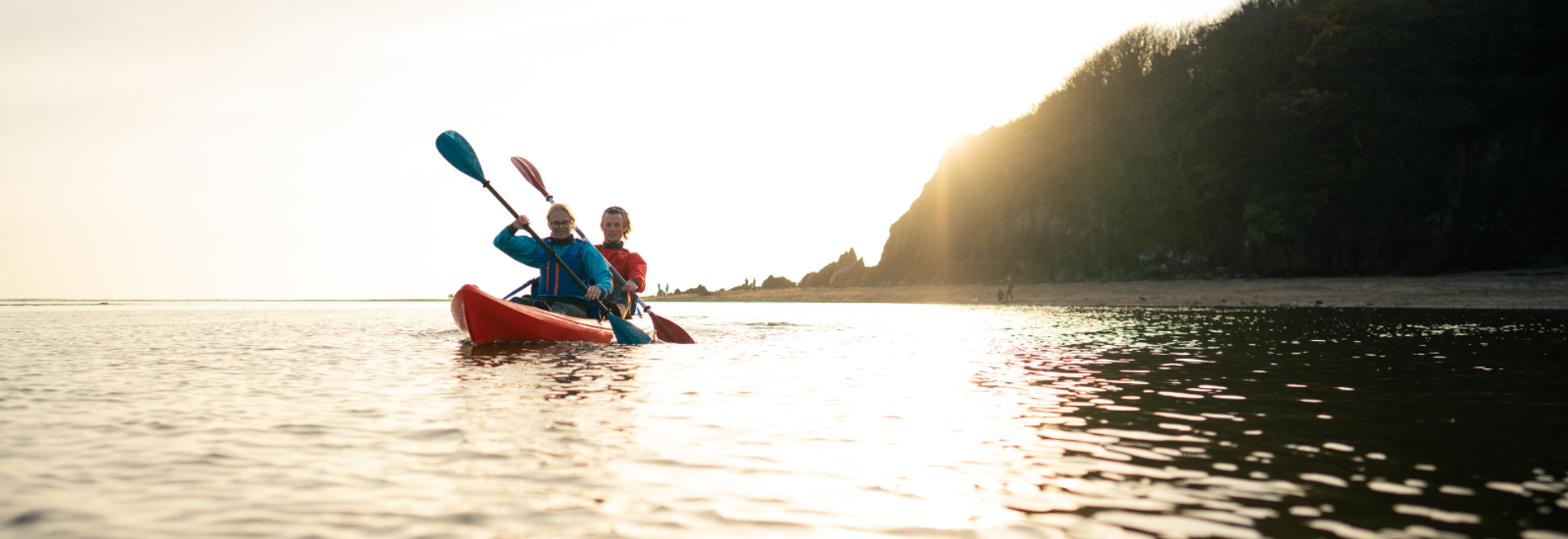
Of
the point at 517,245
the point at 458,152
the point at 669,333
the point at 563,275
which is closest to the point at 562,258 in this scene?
the point at 563,275

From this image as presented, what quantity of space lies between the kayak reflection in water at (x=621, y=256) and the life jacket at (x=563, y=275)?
1.18 meters

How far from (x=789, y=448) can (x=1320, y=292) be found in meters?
35.6

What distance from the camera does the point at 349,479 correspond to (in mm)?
3928

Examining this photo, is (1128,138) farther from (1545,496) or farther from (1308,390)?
(1545,496)

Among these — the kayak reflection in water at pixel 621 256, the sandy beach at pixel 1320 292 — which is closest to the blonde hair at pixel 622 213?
the kayak reflection in water at pixel 621 256

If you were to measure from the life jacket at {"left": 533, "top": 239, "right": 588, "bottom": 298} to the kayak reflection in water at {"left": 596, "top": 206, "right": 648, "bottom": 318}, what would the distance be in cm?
118

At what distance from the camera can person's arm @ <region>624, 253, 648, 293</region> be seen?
48.0 ft

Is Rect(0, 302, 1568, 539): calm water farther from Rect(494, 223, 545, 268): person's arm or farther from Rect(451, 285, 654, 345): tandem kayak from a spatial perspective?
Rect(494, 223, 545, 268): person's arm

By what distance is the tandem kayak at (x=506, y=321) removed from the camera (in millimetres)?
12047

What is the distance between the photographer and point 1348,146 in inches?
1511

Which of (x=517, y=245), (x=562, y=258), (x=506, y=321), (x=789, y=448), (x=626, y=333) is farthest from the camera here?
(x=626, y=333)

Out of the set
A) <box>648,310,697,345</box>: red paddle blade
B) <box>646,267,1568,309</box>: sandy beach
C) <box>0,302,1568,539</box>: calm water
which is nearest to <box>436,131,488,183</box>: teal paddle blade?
<box>0,302,1568,539</box>: calm water

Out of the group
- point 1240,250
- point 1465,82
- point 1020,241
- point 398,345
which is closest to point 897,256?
point 1020,241

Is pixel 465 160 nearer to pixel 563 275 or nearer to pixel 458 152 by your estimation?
pixel 458 152
